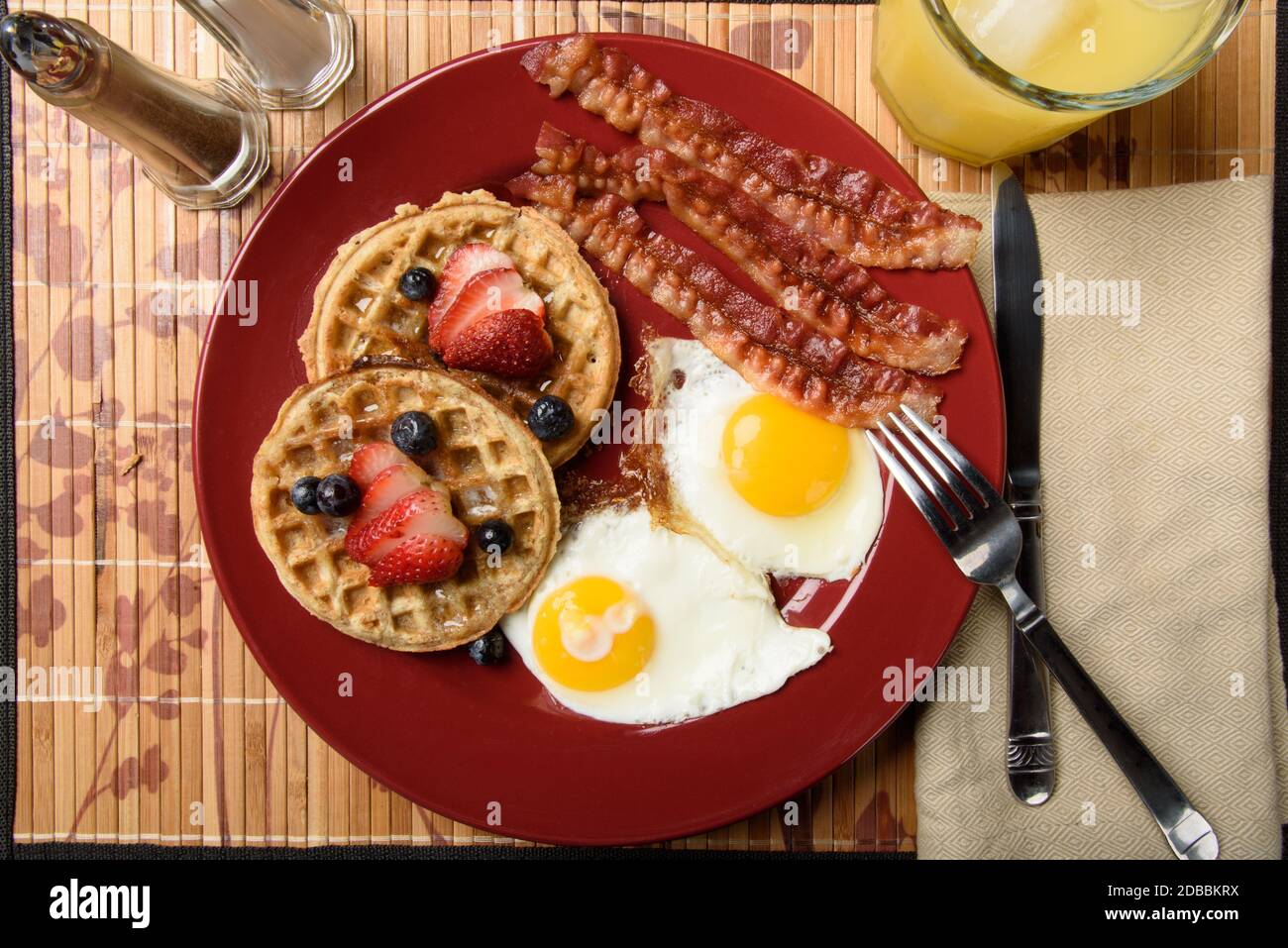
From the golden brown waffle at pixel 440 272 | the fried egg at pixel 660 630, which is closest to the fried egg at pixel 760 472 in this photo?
the fried egg at pixel 660 630

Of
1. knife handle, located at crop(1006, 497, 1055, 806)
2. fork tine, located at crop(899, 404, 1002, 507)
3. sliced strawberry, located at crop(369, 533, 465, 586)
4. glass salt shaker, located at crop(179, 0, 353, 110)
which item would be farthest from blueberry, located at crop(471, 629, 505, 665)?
glass salt shaker, located at crop(179, 0, 353, 110)

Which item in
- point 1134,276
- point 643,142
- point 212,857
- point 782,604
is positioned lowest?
point 212,857

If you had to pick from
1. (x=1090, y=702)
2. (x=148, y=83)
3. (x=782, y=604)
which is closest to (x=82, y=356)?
(x=148, y=83)

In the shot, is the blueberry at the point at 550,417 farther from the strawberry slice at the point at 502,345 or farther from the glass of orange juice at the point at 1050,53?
the glass of orange juice at the point at 1050,53

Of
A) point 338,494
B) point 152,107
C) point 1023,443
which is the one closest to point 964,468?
point 1023,443

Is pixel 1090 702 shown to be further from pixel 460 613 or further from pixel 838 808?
pixel 460 613
